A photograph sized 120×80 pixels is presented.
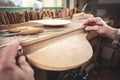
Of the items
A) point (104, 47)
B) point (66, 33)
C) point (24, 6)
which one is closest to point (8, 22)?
point (24, 6)

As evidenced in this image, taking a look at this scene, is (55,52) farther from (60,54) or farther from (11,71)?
(11,71)

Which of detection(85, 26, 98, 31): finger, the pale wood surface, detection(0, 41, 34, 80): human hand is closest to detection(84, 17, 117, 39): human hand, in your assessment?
detection(85, 26, 98, 31): finger

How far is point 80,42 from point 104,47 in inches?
48.8

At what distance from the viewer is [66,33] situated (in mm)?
801

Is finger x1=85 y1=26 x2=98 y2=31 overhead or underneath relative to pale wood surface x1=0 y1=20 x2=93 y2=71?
overhead

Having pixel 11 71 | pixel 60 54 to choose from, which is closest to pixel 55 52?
pixel 60 54

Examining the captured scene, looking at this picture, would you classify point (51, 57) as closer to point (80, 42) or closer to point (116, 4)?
point (80, 42)

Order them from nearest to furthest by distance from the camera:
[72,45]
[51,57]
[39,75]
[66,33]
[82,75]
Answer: [51,57]
[72,45]
[66,33]
[39,75]
[82,75]

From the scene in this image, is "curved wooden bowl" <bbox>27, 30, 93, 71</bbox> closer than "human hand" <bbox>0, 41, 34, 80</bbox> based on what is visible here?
No

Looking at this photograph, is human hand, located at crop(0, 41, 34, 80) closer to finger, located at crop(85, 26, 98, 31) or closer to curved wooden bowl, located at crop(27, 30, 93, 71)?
curved wooden bowl, located at crop(27, 30, 93, 71)

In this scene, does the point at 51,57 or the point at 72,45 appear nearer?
the point at 51,57

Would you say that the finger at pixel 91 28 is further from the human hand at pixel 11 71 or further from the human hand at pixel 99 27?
the human hand at pixel 11 71

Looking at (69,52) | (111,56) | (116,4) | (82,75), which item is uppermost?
(116,4)

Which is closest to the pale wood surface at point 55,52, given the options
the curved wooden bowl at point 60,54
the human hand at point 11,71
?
the curved wooden bowl at point 60,54
